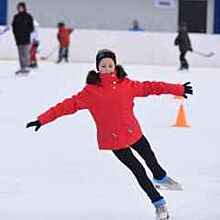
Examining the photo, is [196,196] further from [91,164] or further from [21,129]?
[21,129]

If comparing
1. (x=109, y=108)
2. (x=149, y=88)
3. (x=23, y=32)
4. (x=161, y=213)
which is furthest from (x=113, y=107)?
(x=23, y=32)

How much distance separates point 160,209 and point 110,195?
90 cm

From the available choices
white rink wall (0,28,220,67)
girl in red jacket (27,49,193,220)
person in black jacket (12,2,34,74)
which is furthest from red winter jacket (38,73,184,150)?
white rink wall (0,28,220,67)

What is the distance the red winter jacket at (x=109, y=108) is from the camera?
449 cm

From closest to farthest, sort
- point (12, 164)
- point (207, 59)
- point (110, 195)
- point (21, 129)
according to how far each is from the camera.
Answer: point (110, 195), point (12, 164), point (21, 129), point (207, 59)

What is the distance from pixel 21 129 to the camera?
8.76 m

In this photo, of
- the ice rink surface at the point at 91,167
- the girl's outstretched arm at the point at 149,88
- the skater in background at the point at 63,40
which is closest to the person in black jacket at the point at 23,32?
the ice rink surface at the point at 91,167

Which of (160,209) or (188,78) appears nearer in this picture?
(160,209)

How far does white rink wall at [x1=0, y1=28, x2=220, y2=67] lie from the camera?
75.4 feet

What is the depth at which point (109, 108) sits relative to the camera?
14.8ft

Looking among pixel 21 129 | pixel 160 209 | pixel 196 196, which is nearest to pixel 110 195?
pixel 196 196

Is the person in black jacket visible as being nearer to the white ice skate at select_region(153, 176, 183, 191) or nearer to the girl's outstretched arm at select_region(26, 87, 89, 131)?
the white ice skate at select_region(153, 176, 183, 191)

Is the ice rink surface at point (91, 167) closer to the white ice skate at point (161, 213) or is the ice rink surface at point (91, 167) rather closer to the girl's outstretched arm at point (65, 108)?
the white ice skate at point (161, 213)

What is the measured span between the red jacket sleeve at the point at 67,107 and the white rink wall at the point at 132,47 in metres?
18.5
